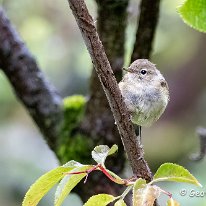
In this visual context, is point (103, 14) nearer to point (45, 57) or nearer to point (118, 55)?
point (118, 55)

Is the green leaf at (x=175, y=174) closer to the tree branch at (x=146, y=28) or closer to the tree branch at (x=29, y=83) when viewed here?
the tree branch at (x=146, y=28)

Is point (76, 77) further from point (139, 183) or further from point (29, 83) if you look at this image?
point (139, 183)

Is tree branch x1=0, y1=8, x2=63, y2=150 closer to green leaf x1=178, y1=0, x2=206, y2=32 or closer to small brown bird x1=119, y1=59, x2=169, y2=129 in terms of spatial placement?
small brown bird x1=119, y1=59, x2=169, y2=129

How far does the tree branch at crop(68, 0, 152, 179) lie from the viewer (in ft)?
4.69

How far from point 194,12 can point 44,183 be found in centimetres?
61

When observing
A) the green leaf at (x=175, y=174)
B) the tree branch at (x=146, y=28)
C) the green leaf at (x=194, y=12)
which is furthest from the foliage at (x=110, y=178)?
the tree branch at (x=146, y=28)

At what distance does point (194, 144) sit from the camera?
5.75 meters

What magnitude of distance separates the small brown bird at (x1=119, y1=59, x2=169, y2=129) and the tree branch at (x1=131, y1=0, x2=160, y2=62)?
0.15ft

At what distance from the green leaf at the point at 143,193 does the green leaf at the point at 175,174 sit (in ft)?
0.16

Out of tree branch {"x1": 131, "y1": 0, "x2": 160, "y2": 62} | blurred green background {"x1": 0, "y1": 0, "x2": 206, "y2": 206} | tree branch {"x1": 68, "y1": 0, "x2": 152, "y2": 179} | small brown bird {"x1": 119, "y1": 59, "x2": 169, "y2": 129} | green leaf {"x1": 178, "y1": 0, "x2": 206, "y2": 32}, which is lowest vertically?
blurred green background {"x1": 0, "y1": 0, "x2": 206, "y2": 206}

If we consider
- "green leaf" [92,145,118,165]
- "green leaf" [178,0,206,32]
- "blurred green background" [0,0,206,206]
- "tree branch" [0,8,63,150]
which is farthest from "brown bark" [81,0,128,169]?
"blurred green background" [0,0,206,206]

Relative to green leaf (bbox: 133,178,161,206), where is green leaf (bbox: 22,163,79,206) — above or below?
above

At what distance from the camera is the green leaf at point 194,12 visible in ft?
4.25

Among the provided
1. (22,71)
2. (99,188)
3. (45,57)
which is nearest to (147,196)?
(99,188)
